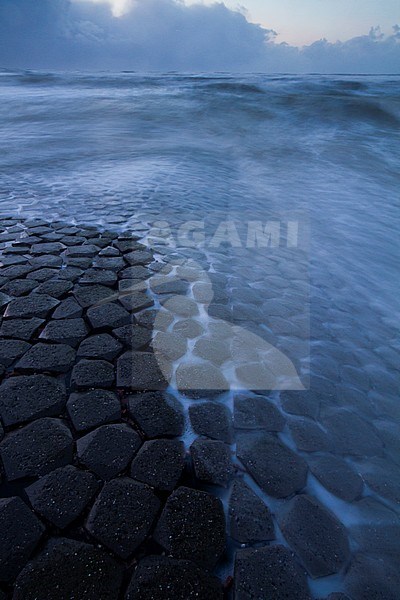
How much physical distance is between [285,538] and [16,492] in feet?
4.77

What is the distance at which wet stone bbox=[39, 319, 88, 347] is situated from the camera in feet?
9.13

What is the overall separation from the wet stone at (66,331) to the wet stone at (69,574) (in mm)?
1500

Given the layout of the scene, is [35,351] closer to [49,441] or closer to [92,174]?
[49,441]

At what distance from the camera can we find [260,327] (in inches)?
128

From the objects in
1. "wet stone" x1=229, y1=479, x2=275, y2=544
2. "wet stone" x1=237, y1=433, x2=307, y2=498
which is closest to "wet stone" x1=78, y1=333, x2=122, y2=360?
"wet stone" x1=237, y1=433, x2=307, y2=498

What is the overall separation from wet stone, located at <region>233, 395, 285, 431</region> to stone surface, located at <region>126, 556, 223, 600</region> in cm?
88

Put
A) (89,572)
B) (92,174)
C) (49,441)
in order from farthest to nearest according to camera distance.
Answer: (92,174), (49,441), (89,572)

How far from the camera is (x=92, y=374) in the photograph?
2.49m

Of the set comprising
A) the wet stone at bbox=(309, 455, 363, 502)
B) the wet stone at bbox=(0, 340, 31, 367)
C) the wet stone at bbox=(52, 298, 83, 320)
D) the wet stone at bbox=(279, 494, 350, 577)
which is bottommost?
the wet stone at bbox=(309, 455, 363, 502)

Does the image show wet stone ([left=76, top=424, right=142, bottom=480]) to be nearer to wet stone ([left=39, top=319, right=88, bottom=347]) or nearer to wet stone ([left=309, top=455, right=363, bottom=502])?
wet stone ([left=39, top=319, right=88, bottom=347])

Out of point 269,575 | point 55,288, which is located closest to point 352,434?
point 269,575

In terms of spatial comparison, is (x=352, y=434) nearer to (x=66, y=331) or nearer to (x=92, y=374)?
(x=92, y=374)

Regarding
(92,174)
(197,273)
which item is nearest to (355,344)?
(197,273)

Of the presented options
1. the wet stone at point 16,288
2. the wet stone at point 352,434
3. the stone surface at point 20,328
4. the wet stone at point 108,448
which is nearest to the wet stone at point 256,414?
the wet stone at point 352,434
